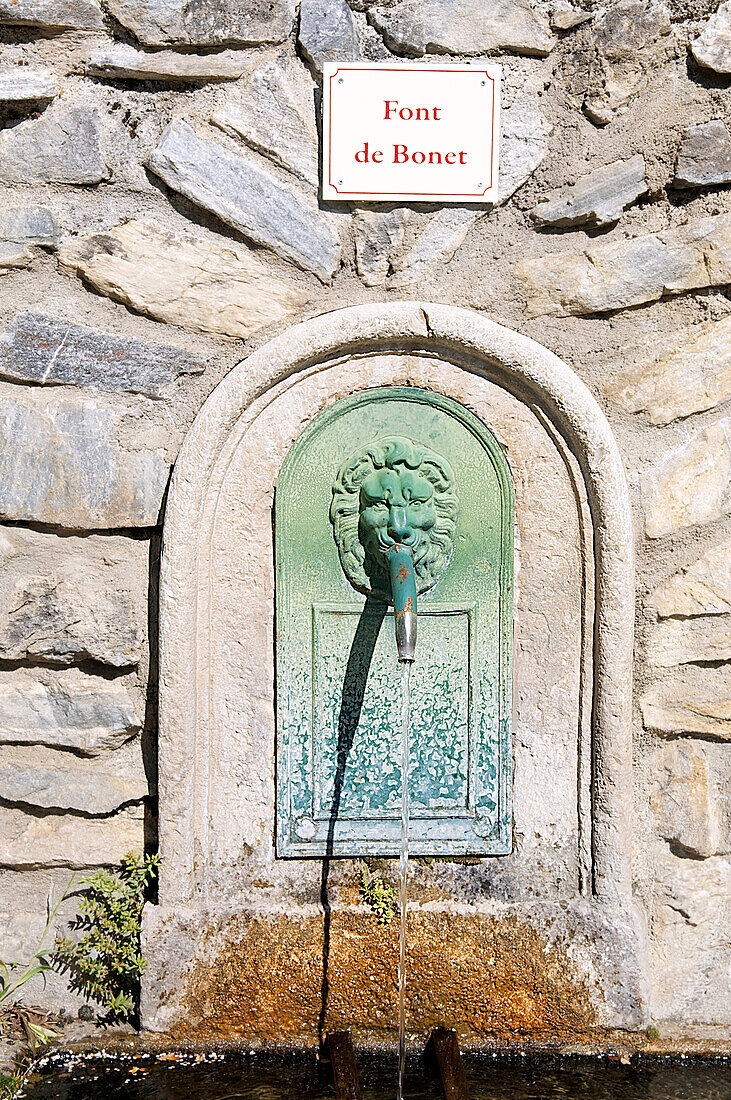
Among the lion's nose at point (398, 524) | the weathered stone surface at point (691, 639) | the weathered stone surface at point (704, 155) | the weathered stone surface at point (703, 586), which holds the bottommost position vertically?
the weathered stone surface at point (691, 639)

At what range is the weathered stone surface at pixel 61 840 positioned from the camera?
1.92m

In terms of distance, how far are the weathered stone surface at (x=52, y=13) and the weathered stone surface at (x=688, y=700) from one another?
5.54 ft

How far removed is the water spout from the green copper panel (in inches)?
4.2

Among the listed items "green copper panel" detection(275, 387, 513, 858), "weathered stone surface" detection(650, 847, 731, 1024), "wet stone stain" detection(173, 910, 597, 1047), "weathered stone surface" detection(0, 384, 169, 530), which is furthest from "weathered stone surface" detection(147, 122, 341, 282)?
"weathered stone surface" detection(650, 847, 731, 1024)

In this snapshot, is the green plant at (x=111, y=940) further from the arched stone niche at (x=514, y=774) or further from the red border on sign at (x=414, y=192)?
the red border on sign at (x=414, y=192)

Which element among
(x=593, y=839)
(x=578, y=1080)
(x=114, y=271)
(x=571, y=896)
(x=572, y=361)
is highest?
(x=114, y=271)

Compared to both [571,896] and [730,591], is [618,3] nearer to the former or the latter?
[730,591]

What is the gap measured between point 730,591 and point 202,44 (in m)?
1.47

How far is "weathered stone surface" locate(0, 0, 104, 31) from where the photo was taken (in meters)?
1.76

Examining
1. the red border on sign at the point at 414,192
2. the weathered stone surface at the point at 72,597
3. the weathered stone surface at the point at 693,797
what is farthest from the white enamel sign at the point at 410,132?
the weathered stone surface at the point at 693,797

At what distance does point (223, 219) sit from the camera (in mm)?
1819

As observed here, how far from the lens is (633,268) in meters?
1.86

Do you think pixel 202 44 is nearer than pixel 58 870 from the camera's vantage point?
Yes

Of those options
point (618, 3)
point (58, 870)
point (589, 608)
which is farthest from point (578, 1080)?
point (618, 3)
